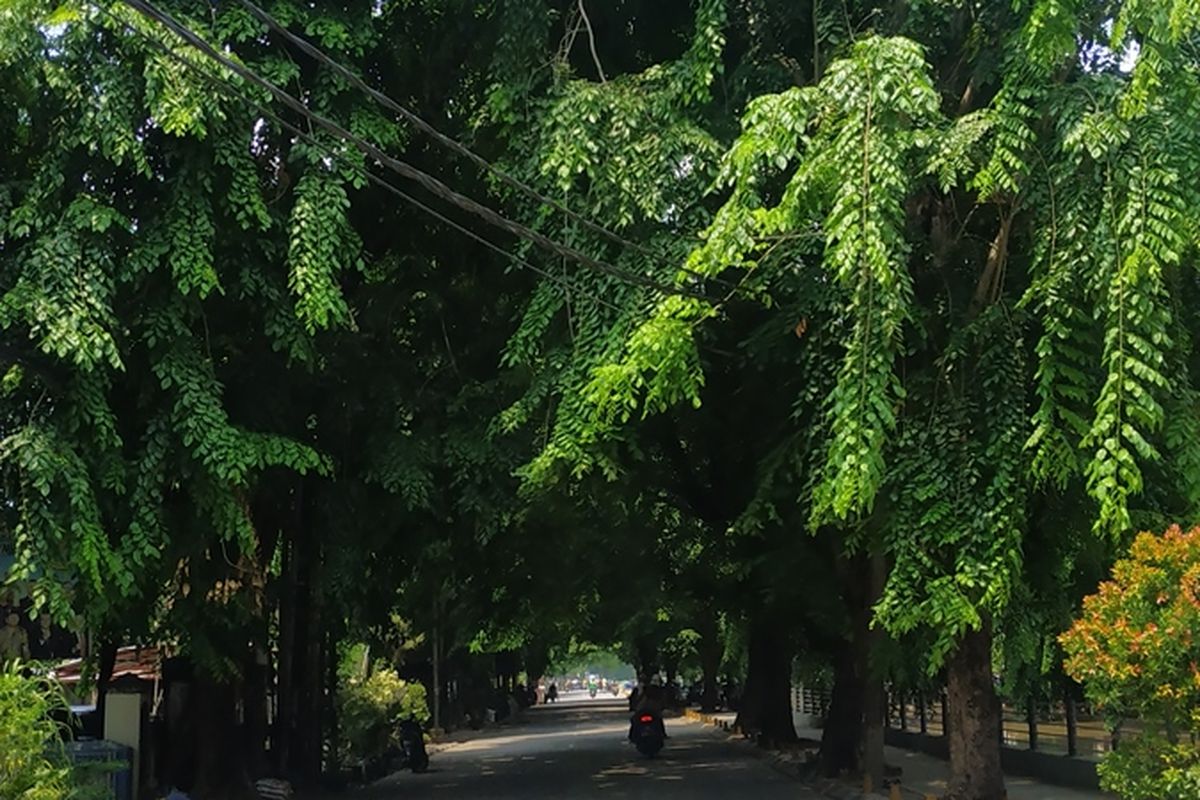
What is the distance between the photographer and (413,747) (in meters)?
27.4

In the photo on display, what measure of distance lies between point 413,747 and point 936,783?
473 inches

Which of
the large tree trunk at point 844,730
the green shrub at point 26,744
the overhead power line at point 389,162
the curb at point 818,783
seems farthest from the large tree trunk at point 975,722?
the green shrub at point 26,744

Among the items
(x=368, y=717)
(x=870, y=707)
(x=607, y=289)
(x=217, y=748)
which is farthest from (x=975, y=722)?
(x=368, y=717)

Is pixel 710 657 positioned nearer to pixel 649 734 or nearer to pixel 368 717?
pixel 649 734

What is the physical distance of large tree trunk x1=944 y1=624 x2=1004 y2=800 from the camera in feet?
47.4

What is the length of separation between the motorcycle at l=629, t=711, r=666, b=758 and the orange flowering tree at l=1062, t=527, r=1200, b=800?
1927 cm

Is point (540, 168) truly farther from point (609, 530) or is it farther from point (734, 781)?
point (734, 781)

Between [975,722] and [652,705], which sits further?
[652,705]

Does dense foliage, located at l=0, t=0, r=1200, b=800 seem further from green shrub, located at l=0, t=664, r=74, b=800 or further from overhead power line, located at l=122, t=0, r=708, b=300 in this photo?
green shrub, located at l=0, t=664, r=74, b=800

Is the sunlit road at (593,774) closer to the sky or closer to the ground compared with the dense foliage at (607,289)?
closer to the ground

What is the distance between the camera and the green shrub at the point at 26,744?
32.0 feet

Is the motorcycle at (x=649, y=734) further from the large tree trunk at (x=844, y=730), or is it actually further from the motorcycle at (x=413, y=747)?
the large tree trunk at (x=844, y=730)

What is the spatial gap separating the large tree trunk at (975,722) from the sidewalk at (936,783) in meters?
2.33

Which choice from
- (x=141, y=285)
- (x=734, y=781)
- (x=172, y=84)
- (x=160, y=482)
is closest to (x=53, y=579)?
(x=160, y=482)
